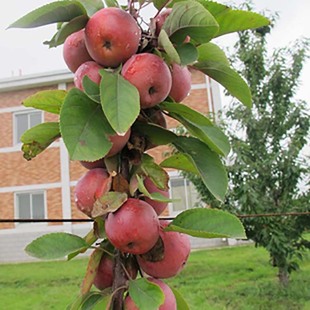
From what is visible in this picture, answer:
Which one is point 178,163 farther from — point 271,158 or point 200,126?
point 271,158

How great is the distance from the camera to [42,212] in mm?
9250

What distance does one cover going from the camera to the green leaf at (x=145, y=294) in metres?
0.44

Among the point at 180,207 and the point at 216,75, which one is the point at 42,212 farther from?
the point at 216,75

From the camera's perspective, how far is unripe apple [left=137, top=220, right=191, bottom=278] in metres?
0.49

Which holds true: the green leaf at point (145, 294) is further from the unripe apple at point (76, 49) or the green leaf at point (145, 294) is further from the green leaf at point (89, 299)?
the unripe apple at point (76, 49)

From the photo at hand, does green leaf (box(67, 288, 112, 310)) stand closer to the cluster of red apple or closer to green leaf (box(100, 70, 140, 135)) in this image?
the cluster of red apple

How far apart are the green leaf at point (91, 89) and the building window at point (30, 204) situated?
9.12 m

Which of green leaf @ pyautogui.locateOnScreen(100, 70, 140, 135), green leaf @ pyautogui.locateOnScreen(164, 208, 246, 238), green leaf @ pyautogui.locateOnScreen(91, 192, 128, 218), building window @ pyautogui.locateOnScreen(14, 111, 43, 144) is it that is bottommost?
green leaf @ pyautogui.locateOnScreen(164, 208, 246, 238)

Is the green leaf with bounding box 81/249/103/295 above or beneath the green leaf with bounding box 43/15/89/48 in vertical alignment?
beneath

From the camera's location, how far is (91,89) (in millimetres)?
467

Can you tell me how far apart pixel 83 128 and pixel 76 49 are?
4.6 inches

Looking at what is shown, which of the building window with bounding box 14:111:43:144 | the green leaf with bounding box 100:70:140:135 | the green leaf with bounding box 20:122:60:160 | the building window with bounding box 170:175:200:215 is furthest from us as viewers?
the building window with bounding box 14:111:43:144

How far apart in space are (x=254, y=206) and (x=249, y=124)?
0.95 m

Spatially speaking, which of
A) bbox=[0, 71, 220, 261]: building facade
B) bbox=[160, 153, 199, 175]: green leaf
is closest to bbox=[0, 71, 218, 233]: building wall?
bbox=[0, 71, 220, 261]: building facade
